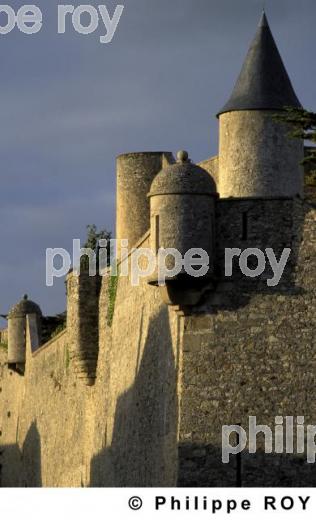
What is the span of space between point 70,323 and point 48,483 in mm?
7139

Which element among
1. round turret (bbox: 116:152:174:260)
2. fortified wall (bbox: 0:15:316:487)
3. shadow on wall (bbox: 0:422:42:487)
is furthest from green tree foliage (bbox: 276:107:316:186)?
shadow on wall (bbox: 0:422:42:487)

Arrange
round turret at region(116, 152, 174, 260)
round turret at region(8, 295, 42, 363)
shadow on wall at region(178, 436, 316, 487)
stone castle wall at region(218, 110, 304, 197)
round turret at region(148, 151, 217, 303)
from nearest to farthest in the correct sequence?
shadow on wall at region(178, 436, 316, 487) → round turret at region(148, 151, 217, 303) → stone castle wall at region(218, 110, 304, 197) → round turret at region(116, 152, 174, 260) → round turret at region(8, 295, 42, 363)

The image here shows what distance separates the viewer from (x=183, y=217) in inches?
1382

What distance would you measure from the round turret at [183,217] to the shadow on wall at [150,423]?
1.86 metres

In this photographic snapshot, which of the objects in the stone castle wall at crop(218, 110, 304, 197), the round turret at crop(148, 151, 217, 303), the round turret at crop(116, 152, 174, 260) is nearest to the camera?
the round turret at crop(148, 151, 217, 303)

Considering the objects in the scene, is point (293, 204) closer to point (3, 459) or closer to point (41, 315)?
point (41, 315)

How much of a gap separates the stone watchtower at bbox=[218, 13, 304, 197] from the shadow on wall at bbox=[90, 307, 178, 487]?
3798 mm

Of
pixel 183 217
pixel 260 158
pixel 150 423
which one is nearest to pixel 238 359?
pixel 183 217

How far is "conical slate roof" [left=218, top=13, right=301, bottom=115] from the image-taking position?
40.9 meters

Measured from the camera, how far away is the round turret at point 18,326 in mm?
59562

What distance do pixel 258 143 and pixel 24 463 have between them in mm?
21066

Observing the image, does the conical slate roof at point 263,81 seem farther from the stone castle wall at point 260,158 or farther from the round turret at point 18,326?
Result: the round turret at point 18,326

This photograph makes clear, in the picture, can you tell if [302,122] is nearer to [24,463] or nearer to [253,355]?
[253,355]

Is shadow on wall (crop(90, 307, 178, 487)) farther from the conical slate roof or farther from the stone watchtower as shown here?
the conical slate roof
